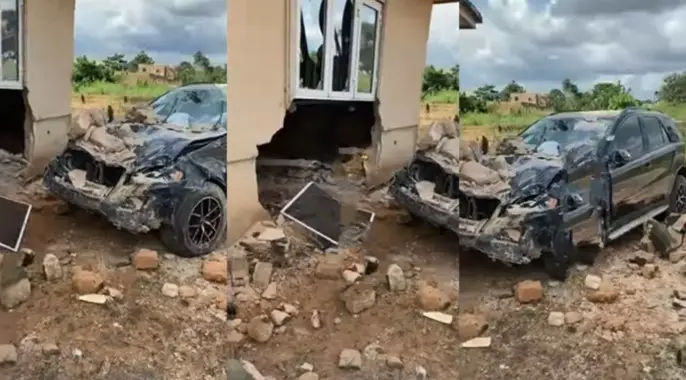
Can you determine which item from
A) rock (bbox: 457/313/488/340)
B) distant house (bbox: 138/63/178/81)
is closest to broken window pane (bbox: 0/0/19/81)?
distant house (bbox: 138/63/178/81)

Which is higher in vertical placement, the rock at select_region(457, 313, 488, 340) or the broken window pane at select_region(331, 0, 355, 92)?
the broken window pane at select_region(331, 0, 355, 92)

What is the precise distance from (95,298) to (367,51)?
3.84 feet

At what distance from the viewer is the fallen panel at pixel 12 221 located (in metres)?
2.46

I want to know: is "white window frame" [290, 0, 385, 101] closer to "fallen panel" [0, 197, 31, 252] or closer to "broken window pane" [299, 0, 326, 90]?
"broken window pane" [299, 0, 326, 90]

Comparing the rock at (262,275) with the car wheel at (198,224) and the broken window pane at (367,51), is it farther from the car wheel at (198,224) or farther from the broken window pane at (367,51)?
the broken window pane at (367,51)

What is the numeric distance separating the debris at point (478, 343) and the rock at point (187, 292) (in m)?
0.87

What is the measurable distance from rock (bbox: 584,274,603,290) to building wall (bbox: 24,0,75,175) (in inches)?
66.7

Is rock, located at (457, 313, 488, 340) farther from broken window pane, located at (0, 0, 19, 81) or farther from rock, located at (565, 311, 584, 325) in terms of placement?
broken window pane, located at (0, 0, 19, 81)

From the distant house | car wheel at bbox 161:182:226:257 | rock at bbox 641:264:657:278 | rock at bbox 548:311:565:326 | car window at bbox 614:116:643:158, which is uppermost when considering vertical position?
the distant house

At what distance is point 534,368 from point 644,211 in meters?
0.60

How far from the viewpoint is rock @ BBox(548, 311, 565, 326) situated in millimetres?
2436

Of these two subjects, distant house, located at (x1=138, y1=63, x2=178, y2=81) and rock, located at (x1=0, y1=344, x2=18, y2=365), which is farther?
distant house, located at (x1=138, y1=63, x2=178, y2=81)

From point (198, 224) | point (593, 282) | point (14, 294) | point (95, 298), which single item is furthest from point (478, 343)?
point (14, 294)

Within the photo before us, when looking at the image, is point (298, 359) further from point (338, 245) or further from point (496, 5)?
point (496, 5)
